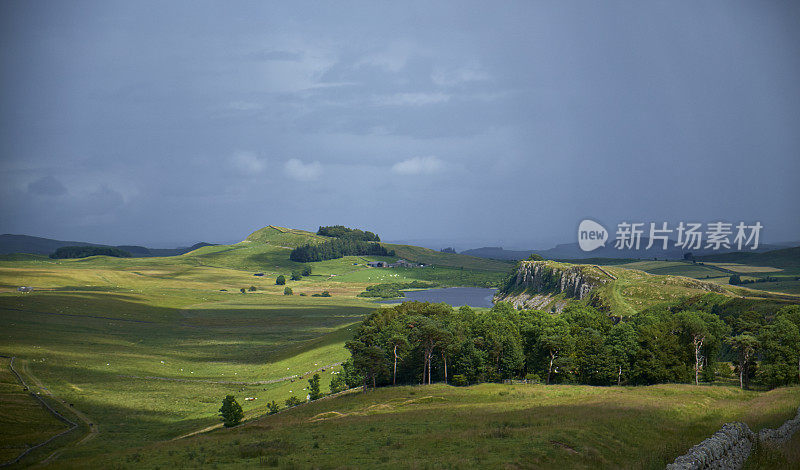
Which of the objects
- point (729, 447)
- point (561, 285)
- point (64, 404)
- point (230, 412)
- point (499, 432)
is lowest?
point (64, 404)

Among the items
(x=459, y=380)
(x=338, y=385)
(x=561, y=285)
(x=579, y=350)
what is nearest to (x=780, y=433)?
(x=579, y=350)

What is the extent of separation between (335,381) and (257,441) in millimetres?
40824

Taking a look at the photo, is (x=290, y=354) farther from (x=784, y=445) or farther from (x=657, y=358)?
(x=784, y=445)

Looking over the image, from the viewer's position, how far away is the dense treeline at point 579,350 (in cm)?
5528

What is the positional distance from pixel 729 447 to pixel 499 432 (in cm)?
1166

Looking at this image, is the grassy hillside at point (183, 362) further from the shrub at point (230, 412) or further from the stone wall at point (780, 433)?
the stone wall at point (780, 433)

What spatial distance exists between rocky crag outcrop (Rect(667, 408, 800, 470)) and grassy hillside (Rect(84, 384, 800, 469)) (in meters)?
2.06

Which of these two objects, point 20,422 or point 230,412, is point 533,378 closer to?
point 230,412

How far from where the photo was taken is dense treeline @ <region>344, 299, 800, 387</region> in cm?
5528

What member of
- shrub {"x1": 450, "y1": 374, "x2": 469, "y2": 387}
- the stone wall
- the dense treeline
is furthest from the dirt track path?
the stone wall

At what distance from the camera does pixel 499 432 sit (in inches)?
1121

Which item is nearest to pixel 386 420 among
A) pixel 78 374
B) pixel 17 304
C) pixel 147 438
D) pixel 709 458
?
pixel 709 458

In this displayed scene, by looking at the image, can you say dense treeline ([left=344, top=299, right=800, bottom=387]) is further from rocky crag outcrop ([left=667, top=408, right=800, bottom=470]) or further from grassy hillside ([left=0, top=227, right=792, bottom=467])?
rocky crag outcrop ([left=667, top=408, right=800, bottom=470])

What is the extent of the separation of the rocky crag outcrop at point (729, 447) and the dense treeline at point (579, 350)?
30.1m
